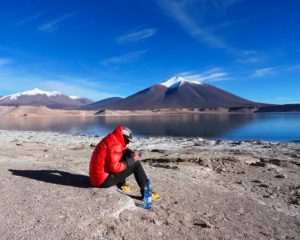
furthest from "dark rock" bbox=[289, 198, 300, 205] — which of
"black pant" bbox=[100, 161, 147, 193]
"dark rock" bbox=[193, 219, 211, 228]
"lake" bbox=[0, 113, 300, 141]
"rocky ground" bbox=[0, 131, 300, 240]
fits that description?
"lake" bbox=[0, 113, 300, 141]

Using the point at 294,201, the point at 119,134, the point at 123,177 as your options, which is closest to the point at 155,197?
the point at 123,177

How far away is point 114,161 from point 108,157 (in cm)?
14

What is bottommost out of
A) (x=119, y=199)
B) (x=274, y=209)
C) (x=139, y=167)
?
(x=274, y=209)

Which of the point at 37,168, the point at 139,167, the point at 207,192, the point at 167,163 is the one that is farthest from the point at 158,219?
the point at 167,163

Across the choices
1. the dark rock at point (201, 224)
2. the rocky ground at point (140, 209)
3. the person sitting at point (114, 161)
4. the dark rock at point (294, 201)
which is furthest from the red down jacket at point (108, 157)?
the dark rock at point (294, 201)

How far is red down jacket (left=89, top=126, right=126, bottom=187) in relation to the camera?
6.49m

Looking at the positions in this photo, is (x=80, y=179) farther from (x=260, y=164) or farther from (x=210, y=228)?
(x=260, y=164)

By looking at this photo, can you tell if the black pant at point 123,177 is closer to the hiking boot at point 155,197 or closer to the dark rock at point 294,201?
the hiking boot at point 155,197

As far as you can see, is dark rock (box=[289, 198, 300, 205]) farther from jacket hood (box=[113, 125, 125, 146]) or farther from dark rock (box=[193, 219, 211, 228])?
jacket hood (box=[113, 125, 125, 146])

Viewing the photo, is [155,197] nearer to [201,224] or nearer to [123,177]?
[123,177]

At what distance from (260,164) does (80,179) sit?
7.08 metres

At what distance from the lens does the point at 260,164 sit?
41.4 feet

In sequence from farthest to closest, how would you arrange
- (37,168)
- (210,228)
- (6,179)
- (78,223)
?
(37,168) → (6,179) → (210,228) → (78,223)

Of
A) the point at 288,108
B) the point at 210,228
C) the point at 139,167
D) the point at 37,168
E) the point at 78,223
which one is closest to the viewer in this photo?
the point at 78,223
